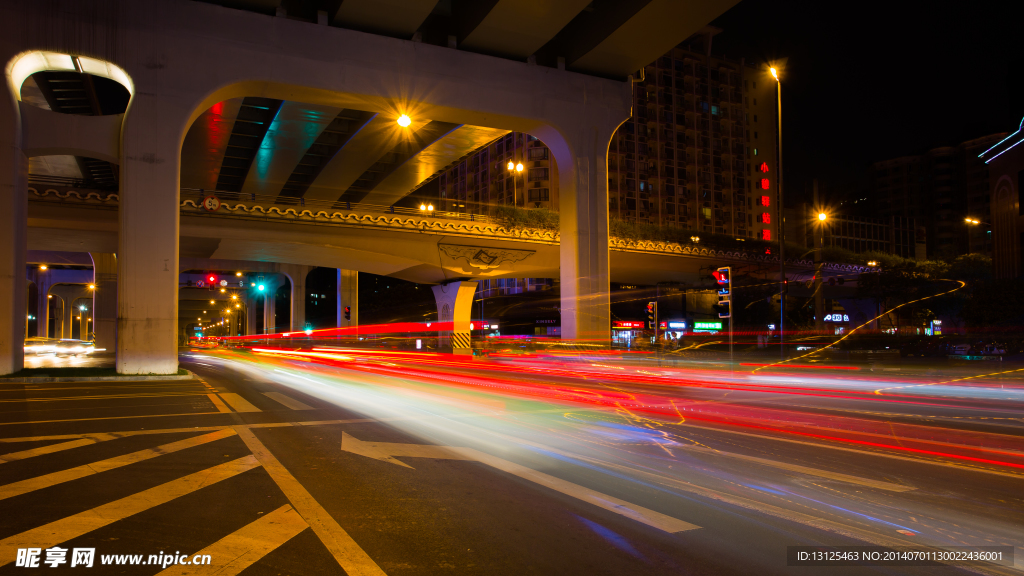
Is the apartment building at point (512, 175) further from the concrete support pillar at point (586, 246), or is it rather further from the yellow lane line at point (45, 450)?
the yellow lane line at point (45, 450)

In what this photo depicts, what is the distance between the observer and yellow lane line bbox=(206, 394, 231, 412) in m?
13.6

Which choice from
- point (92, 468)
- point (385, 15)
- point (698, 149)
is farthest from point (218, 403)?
point (698, 149)

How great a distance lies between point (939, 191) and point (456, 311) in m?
130

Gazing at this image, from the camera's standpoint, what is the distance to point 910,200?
142 m

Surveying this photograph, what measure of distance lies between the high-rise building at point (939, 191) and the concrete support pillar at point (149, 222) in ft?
447

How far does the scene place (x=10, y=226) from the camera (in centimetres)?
1984

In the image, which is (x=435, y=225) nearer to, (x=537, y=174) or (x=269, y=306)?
(x=269, y=306)

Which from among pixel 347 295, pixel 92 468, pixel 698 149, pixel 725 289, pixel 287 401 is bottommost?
pixel 287 401

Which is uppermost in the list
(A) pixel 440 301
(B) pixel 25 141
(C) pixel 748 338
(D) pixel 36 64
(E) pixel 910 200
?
(E) pixel 910 200

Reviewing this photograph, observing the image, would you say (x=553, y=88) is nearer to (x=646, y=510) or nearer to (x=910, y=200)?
(x=646, y=510)

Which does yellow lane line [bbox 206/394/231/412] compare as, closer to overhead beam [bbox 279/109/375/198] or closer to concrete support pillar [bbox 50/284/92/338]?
overhead beam [bbox 279/109/375/198]

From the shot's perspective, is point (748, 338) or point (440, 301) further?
point (748, 338)

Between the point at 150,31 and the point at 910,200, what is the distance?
158m

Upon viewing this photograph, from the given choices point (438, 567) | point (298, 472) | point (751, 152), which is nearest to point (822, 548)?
point (438, 567)
